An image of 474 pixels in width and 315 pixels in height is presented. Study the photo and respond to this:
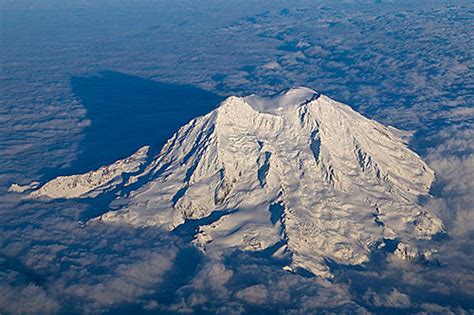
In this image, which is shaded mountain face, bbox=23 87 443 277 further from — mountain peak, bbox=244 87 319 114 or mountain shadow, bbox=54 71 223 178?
mountain shadow, bbox=54 71 223 178

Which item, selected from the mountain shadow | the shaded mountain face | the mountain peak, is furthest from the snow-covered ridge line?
the mountain peak

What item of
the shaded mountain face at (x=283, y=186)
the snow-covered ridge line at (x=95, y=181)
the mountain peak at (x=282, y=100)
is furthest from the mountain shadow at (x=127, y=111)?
the shaded mountain face at (x=283, y=186)

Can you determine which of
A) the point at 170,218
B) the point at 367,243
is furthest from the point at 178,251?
the point at 367,243

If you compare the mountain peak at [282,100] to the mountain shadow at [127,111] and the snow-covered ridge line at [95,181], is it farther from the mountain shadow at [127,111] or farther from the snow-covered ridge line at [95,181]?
the snow-covered ridge line at [95,181]

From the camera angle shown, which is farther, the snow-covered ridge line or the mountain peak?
the snow-covered ridge line

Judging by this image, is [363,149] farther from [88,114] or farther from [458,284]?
[88,114]

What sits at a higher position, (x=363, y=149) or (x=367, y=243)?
(x=363, y=149)

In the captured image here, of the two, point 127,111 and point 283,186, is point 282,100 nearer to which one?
point 283,186
